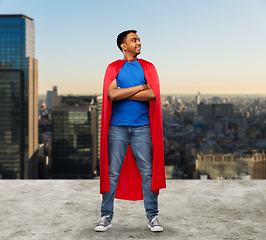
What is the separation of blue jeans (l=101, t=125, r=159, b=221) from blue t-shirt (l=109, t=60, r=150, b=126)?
4 centimetres

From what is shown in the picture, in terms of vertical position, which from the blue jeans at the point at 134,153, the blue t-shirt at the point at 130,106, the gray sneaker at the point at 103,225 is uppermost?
the blue t-shirt at the point at 130,106

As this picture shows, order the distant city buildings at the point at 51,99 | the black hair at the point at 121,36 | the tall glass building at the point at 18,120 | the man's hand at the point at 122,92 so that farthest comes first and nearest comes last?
the distant city buildings at the point at 51,99 → the tall glass building at the point at 18,120 → the black hair at the point at 121,36 → the man's hand at the point at 122,92

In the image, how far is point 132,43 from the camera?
2012 mm

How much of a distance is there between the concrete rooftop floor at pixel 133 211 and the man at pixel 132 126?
0.23 meters

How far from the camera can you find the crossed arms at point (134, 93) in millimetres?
1923

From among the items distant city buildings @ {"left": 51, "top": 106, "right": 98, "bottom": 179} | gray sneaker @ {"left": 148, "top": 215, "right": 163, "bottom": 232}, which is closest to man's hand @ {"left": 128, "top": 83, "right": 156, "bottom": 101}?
gray sneaker @ {"left": 148, "top": 215, "right": 163, "bottom": 232}

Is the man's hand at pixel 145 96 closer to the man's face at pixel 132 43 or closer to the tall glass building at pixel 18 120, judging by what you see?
the man's face at pixel 132 43

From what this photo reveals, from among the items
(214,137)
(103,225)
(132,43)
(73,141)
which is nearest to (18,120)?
(73,141)

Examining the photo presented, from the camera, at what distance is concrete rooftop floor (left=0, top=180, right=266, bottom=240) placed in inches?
82.1

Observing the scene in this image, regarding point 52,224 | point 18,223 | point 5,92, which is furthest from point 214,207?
point 5,92

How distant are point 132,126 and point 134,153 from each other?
171mm

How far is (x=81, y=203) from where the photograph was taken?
2.79 m

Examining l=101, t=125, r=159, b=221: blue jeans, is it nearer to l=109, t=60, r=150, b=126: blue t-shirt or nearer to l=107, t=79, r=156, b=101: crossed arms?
l=109, t=60, r=150, b=126: blue t-shirt

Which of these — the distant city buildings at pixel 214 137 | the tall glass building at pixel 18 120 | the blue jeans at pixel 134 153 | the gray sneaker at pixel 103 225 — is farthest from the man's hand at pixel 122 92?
the tall glass building at pixel 18 120
